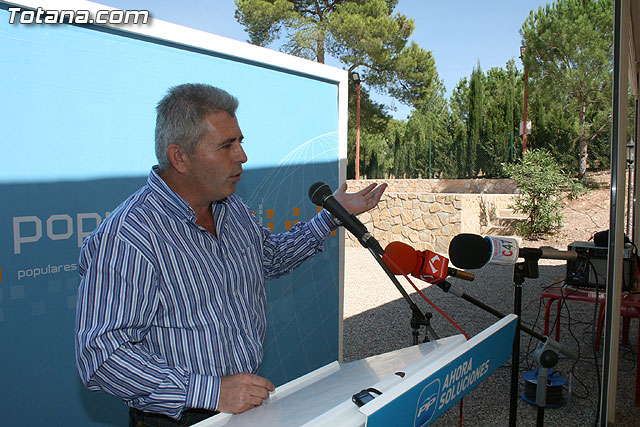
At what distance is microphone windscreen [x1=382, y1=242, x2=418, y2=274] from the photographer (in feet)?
4.68

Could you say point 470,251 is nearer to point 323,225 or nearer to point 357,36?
point 323,225

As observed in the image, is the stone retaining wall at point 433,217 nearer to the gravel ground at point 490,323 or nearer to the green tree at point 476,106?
the gravel ground at point 490,323

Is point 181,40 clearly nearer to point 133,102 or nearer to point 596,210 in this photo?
point 133,102

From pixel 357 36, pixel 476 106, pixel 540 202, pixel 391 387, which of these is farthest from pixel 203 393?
pixel 476 106

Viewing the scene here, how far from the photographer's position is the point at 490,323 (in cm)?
537

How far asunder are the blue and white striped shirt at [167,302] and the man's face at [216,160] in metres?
0.08

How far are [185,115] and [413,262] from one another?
0.81 meters

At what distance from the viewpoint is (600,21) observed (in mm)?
15867

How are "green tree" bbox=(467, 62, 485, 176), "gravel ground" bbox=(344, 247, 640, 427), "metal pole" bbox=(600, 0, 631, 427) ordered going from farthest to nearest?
"green tree" bbox=(467, 62, 485, 176), "gravel ground" bbox=(344, 247, 640, 427), "metal pole" bbox=(600, 0, 631, 427)

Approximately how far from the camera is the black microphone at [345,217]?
149cm

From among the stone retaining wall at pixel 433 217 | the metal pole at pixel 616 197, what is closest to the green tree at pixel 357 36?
the stone retaining wall at pixel 433 217

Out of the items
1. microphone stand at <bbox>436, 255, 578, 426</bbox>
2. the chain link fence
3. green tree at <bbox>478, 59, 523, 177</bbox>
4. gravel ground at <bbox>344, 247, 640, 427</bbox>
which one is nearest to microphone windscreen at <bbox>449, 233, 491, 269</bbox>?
microphone stand at <bbox>436, 255, 578, 426</bbox>

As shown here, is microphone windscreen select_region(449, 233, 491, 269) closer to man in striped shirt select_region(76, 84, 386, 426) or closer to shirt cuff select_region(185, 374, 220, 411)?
man in striped shirt select_region(76, 84, 386, 426)

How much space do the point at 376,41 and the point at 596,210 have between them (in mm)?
10012
